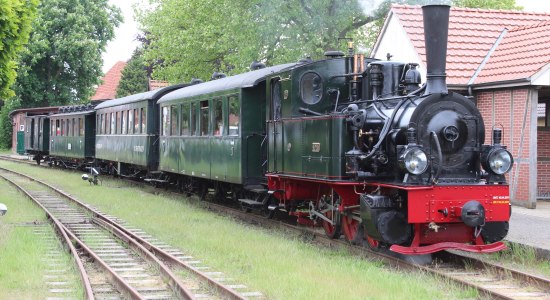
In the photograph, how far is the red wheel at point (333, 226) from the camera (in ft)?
33.9

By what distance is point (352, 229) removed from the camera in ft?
33.4

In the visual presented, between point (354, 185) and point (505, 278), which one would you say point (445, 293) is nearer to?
point (505, 278)

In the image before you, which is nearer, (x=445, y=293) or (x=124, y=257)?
(x=445, y=293)

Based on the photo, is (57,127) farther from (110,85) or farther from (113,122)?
(110,85)

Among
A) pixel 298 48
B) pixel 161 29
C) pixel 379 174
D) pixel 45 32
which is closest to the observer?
pixel 379 174

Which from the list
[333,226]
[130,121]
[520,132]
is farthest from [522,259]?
[130,121]

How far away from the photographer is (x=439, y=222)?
8.52m

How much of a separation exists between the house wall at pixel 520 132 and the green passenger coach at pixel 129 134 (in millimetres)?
9330

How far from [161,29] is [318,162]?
24355mm

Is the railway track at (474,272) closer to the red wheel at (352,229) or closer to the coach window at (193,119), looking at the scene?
the red wheel at (352,229)

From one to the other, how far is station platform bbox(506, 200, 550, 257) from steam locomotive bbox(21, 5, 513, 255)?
0.88 metres

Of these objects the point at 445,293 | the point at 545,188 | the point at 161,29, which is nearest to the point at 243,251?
the point at 445,293

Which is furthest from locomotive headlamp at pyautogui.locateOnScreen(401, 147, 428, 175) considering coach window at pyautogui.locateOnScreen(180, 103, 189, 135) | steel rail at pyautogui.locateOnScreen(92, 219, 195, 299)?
coach window at pyautogui.locateOnScreen(180, 103, 189, 135)

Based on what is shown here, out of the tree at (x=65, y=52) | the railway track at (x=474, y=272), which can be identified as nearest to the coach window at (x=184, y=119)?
the railway track at (x=474, y=272)
